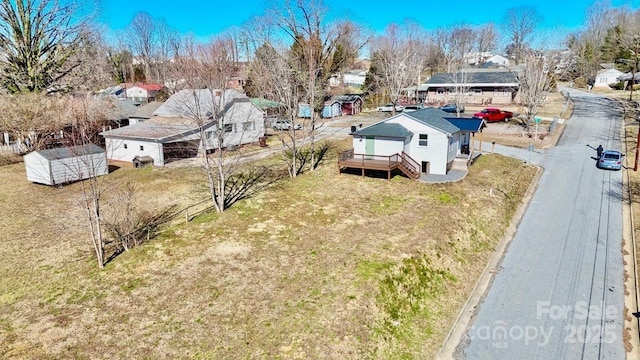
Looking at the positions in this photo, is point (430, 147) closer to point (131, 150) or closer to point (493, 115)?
point (131, 150)

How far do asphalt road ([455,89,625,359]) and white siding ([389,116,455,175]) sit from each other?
566 centimetres

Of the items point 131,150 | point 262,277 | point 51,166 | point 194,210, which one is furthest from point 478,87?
point 51,166

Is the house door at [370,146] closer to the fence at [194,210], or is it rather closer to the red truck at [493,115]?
the fence at [194,210]

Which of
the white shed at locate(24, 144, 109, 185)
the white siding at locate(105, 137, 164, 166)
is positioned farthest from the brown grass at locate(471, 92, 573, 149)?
the white shed at locate(24, 144, 109, 185)

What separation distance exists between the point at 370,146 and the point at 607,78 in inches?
2838

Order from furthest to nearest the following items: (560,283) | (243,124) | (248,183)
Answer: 1. (243,124)
2. (248,183)
3. (560,283)

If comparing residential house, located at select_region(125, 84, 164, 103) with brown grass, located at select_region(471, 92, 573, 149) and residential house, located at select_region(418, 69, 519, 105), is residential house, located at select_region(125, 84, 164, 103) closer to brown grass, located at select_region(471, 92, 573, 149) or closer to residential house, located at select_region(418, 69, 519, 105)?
residential house, located at select_region(418, 69, 519, 105)

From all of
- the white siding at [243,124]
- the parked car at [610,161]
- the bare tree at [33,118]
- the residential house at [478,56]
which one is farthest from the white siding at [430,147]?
the residential house at [478,56]

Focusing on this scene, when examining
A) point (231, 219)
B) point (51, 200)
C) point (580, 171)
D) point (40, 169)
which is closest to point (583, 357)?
point (231, 219)

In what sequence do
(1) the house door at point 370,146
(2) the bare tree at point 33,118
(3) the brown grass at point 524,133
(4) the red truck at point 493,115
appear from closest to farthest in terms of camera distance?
(1) the house door at point 370,146 → (2) the bare tree at point 33,118 → (3) the brown grass at point 524,133 → (4) the red truck at point 493,115

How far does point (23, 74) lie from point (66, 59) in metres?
3.58

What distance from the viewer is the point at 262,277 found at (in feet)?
45.0

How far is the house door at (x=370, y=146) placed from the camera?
25.6m

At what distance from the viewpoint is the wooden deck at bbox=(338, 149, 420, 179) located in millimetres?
23969
